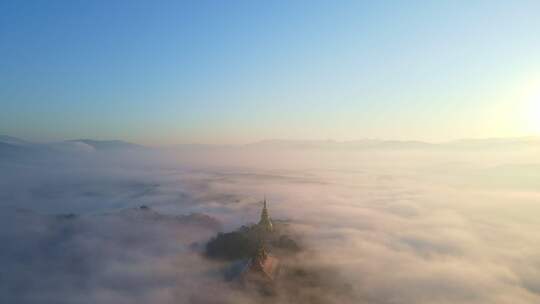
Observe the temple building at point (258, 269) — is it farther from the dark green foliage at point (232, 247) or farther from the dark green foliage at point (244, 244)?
the dark green foliage at point (244, 244)

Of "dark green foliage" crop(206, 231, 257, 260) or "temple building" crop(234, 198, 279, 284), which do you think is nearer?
"temple building" crop(234, 198, 279, 284)

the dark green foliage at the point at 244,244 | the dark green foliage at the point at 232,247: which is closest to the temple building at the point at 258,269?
the dark green foliage at the point at 232,247

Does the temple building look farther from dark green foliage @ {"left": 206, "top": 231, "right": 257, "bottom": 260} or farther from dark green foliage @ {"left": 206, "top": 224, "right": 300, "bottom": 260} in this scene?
dark green foliage @ {"left": 206, "top": 224, "right": 300, "bottom": 260}

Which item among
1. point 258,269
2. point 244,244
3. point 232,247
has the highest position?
point 258,269

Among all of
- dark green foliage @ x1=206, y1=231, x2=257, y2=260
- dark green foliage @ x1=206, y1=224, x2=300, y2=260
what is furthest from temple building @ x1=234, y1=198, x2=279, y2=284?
dark green foliage @ x1=206, y1=224, x2=300, y2=260

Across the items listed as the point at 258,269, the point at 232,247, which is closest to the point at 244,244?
the point at 232,247

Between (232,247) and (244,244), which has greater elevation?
(244,244)

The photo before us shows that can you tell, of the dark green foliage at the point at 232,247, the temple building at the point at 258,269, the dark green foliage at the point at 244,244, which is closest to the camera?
the temple building at the point at 258,269

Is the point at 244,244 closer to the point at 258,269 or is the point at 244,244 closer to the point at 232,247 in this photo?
the point at 232,247

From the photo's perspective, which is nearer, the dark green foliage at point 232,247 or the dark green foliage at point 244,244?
the dark green foliage at point 232,247

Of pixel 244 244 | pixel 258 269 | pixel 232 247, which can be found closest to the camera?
pixel 258 269

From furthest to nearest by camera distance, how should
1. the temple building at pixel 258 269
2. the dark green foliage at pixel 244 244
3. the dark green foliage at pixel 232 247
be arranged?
the dark green foliage at pixel 244 244
the dark green foliage at pixel 232 247
the temple building at pixel 258 269
